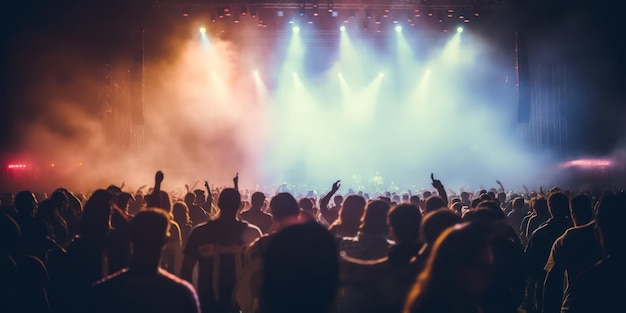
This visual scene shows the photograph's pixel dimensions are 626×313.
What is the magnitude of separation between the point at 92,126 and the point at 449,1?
1510 cm

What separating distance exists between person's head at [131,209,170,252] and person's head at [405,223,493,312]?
1.33m

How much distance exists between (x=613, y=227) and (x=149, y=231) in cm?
303

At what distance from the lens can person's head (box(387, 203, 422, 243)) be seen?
11.0ft

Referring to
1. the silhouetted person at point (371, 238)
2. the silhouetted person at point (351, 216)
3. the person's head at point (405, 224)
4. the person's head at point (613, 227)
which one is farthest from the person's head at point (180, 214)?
the person's head at point (613, 227)

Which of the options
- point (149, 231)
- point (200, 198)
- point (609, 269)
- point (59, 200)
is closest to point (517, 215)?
point (609, 269)

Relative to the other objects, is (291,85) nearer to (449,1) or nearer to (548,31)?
(449,1)

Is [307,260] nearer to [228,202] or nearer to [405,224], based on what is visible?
[405,224]

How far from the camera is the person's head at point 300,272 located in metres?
2.15

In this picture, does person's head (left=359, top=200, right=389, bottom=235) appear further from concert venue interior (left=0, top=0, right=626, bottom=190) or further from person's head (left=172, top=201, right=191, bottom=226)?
concert venue interior (left=0, top=0, right=626, bottom=190)

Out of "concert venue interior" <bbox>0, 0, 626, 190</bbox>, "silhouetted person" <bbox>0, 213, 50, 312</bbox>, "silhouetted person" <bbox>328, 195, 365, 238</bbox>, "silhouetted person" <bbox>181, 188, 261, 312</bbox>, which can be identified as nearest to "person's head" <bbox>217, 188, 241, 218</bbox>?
"silhouetted person" <bbox>181, 188, 261, 312</bbox>

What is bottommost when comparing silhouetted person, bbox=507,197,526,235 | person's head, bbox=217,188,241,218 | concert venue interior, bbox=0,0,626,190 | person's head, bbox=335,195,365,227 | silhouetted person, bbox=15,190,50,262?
silhouetted person, bbox=507,197,526,235

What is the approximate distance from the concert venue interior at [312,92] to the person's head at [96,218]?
14612 mm

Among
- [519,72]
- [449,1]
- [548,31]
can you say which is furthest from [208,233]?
[548,31]

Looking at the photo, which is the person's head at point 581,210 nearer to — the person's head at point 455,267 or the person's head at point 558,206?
the person's head at point 558,206
